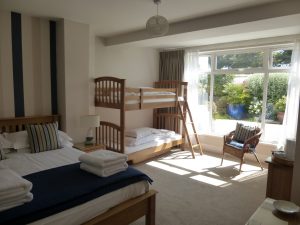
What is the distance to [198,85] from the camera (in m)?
5.46

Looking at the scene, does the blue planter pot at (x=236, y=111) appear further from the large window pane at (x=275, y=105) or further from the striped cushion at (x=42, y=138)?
the striped cushion at (x=42, y=138)

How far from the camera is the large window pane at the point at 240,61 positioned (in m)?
4.71

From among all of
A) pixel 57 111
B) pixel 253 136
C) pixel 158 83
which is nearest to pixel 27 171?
pixel 57 111

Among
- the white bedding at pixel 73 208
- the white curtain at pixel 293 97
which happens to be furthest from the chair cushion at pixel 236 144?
the white bedding at pixel 73 208

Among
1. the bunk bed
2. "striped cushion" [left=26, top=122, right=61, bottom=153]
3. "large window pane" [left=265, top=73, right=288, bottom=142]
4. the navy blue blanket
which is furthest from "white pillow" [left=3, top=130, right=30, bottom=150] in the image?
"large window pane" [left=265, top=73, right=288, bottom=142]

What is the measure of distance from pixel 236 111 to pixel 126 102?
101 inches

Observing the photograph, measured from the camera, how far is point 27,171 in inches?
91.3

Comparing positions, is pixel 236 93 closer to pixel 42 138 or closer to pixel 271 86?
pixel 271 86

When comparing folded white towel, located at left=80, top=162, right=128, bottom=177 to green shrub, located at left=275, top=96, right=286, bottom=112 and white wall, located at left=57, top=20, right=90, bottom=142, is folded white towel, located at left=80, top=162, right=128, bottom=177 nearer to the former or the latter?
white wall, located at left=57, top=20, right=90, bottom=142

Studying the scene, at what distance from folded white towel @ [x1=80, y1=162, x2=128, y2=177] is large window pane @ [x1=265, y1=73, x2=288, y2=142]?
11.6 feet

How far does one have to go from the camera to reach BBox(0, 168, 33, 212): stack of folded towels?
161cm

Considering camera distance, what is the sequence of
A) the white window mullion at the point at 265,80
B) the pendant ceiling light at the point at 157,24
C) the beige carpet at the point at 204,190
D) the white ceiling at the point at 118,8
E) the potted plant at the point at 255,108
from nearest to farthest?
the pendant ceiling light at the point at 157,24 < the beige carpet at the point at 204,190 < the white ceiling at the point at 118,8 < the white window mullion at the point at 265,80 < the potted plant at the point at 255,108

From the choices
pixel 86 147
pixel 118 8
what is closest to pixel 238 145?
pixel 86 147

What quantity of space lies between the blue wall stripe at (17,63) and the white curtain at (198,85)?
11.1ft
